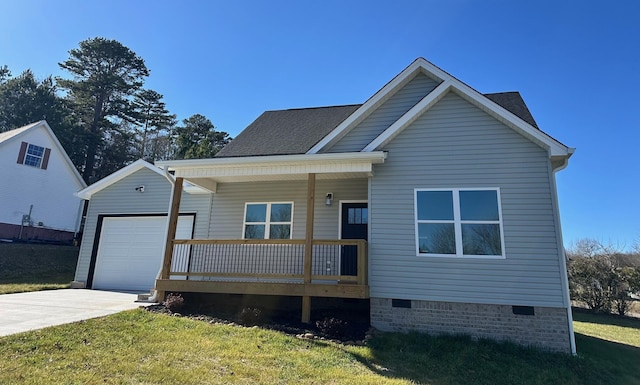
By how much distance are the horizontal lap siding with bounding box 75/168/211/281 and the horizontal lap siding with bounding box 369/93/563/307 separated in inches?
258

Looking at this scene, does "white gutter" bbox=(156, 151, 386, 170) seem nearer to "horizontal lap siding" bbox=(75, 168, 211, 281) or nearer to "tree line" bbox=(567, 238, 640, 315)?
"horizontal lap siding" bbox=(75, 168, 211, 281)

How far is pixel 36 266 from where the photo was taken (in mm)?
15031

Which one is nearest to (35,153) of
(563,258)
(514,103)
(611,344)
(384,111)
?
(384,111)

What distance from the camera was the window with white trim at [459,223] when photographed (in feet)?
23.7

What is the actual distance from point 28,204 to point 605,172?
32.7 metres

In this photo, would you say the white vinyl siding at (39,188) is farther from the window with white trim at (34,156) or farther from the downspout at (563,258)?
the downspout at (563,258)

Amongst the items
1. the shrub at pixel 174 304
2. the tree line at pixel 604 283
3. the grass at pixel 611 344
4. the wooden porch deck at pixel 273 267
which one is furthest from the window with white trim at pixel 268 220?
the tree line at pixel 604 283

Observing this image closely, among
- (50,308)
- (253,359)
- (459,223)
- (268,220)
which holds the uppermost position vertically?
(268,220)

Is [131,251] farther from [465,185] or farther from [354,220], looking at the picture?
[465,185]

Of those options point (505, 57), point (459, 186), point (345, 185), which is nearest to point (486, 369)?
point (459, 186)

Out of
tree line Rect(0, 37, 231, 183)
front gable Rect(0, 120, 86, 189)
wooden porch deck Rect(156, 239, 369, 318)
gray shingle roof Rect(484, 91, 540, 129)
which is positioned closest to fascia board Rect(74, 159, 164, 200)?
wooden porch deck Rect(156, 239, 369, 318)

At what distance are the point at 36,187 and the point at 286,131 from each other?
1612 cm

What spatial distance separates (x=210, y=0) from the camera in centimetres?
1080

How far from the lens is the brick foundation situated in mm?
6582
